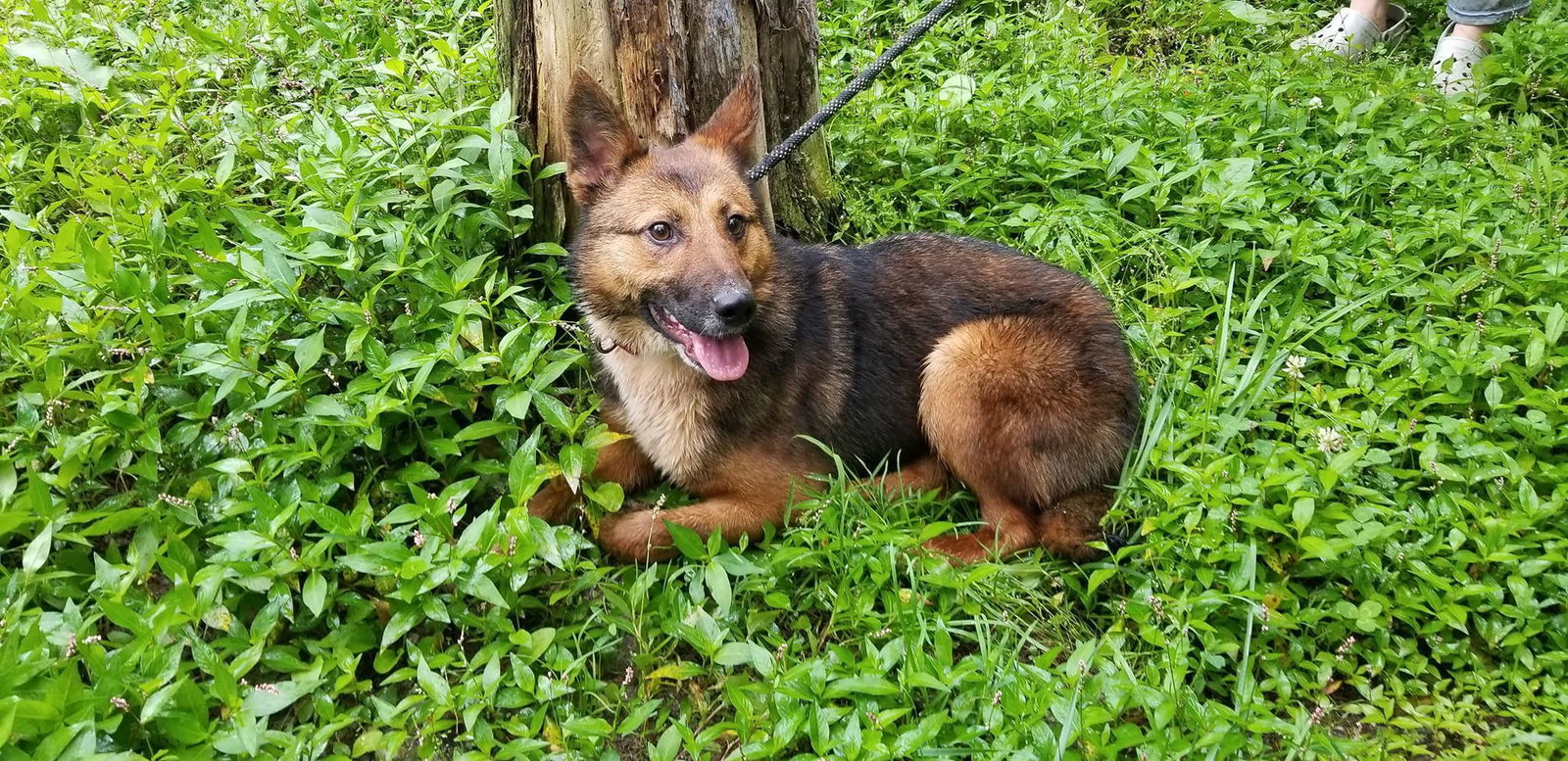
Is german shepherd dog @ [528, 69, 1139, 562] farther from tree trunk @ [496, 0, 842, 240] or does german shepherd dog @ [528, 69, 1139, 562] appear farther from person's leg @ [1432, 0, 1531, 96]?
person's leg @ [1432, 0, 1531, 96]

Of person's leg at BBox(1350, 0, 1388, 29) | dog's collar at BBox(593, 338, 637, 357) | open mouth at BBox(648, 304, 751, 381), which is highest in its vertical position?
person's leg at BBox(1350, 0, 1388, 29)

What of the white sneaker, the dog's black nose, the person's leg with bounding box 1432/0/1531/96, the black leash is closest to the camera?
the dog's black nose

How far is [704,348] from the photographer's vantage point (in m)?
3.13

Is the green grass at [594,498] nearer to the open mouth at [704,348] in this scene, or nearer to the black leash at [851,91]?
the open mouth at [704,348]

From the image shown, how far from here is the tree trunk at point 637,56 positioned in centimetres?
341

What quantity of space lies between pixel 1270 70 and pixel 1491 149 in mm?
1134

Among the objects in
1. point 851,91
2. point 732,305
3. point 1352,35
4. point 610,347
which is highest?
point 851,91

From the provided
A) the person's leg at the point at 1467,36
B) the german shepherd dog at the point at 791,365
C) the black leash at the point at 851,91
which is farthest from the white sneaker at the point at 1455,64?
the black leash at the point at 851,91

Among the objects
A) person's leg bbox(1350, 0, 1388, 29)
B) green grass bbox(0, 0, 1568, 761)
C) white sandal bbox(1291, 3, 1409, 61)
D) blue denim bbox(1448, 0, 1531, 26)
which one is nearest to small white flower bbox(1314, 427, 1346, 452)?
green grass bbox(0, 0, 1568, 761)

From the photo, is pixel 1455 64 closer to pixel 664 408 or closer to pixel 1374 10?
pixel 1374 10

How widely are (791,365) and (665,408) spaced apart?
1.57 feet

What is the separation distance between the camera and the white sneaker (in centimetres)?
538

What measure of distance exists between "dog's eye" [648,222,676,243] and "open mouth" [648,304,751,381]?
0.74 ft

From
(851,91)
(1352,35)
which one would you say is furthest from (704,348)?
(1352,35)
